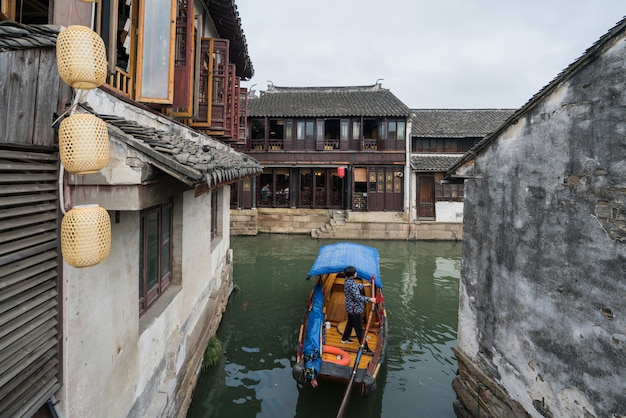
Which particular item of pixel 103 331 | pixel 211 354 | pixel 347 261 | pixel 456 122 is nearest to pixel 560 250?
pixel 103 331

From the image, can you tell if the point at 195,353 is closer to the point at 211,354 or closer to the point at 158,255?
the point at 211,354

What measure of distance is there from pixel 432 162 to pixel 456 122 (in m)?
4.55

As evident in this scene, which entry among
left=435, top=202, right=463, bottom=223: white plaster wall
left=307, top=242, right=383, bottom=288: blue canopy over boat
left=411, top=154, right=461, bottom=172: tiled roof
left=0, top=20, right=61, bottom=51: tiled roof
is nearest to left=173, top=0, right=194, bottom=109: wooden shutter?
left=0, top=20, right=61, bottom=51: tiled roof

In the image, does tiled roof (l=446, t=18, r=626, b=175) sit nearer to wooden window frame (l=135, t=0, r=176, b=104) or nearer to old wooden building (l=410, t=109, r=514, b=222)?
wooden window frame (l=135, t=0, r=176, b=104)

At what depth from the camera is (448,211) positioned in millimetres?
21438

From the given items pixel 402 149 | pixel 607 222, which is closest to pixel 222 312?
pixel 607 222

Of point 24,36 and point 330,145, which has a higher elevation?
point 330,145

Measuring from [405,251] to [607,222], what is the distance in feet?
49.0

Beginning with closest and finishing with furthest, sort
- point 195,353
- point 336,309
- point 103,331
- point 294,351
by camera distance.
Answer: point 103,331, point 195,353, point 294,351, point 336,309

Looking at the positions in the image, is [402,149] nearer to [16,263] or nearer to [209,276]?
[209,276]

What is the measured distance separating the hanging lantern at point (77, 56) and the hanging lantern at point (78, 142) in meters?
0.25

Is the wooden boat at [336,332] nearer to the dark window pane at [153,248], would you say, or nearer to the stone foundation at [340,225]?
the dark window pane at [153,248]

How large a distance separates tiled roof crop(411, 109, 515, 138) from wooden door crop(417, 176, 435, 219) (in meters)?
3.12

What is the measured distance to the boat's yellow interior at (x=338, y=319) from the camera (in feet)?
21.5
